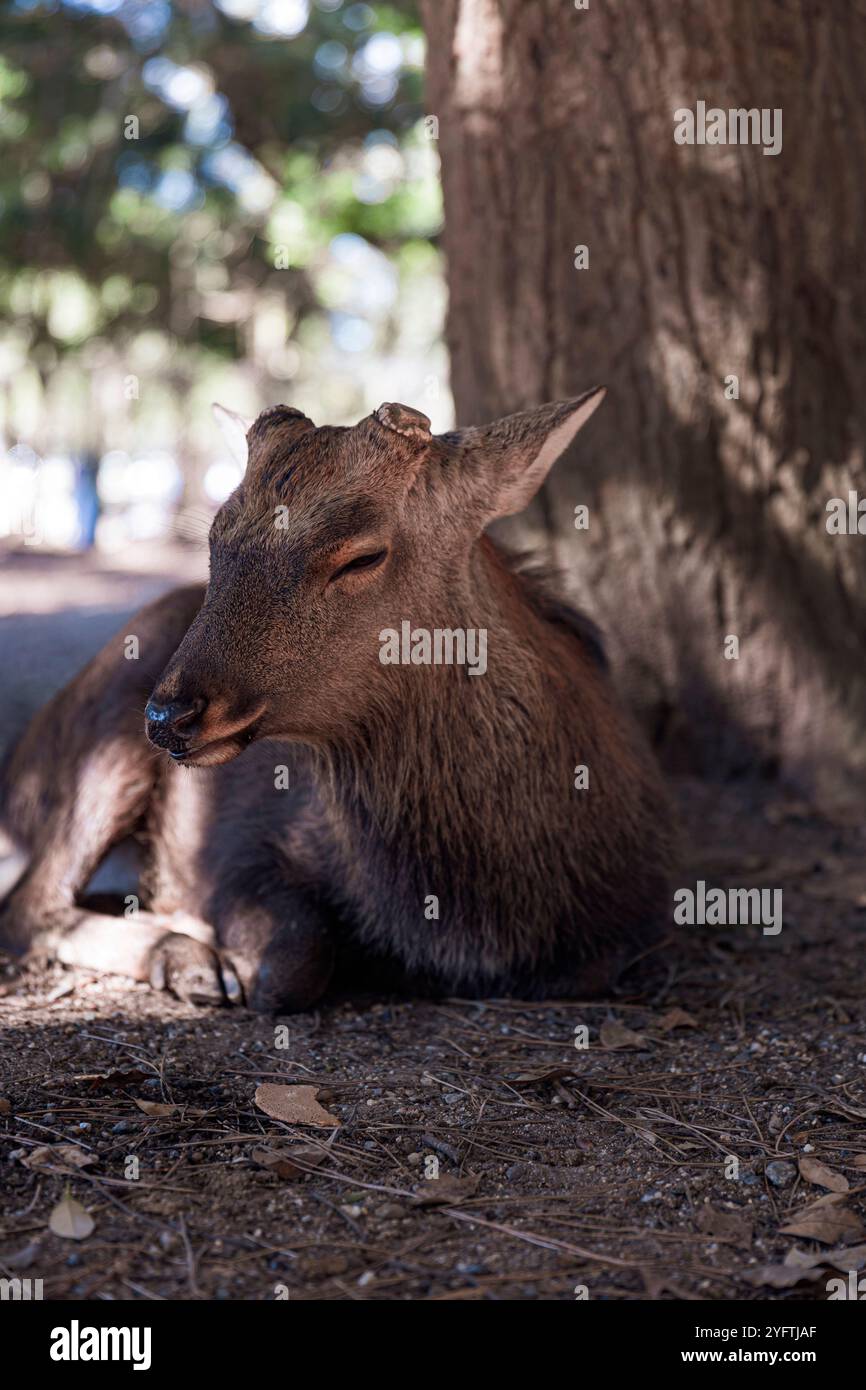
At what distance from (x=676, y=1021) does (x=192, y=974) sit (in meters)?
1.46

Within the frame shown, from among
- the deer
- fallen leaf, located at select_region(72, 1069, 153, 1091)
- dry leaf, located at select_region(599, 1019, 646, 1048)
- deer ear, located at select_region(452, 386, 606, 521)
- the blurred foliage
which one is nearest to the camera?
fallen leaf, located at select_region(72, 1069, 153, 1091)

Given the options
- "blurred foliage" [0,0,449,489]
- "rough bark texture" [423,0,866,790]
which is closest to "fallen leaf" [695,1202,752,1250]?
"rough bark texture" [423,0,866,790]

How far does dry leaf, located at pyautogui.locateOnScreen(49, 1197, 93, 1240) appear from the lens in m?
2.62

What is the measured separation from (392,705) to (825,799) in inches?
106

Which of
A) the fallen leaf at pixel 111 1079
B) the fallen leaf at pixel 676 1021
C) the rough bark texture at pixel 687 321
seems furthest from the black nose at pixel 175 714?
the rough bark texture at pixel 687 321

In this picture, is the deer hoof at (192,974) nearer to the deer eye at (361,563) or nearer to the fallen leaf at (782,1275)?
the deer eye at (361,563)

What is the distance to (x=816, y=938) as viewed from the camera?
15.6 ft

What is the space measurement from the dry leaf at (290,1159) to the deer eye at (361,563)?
146cm

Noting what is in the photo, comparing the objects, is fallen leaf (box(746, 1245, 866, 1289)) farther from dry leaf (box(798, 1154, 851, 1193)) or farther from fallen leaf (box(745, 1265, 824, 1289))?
dry leaf (box(798, 1154, 851, 1193))

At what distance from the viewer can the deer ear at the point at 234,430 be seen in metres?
4.49

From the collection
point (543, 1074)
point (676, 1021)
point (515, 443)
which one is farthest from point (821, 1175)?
point (515, 443)

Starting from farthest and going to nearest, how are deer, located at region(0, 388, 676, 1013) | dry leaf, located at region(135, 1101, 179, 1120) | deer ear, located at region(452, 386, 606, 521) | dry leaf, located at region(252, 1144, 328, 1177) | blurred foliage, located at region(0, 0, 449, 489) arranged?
blurred foliage, located at region(0, 0, 449, 489)
deer ear, located at region(452, 386, 606, 521)
deer, located at region(0, 388, 676, 1013)
dry leaf, located at region(135, 1101, 179, 1120)
dry leaf, located at region(252, 1144, 328, 1177)

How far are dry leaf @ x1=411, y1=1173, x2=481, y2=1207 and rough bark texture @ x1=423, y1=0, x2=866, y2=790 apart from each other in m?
3.30

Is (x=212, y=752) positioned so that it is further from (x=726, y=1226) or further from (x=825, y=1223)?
(x=825, y=1223)
